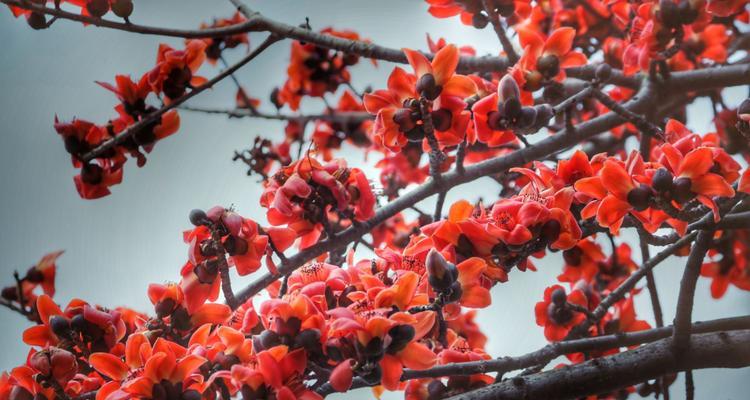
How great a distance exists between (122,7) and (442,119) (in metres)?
0.93

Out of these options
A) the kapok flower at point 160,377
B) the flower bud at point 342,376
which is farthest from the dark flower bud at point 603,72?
the kapok flower at point 160,377

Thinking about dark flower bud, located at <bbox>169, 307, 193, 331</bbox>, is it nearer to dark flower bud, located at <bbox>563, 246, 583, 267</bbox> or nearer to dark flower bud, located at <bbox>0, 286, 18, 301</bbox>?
dark flower bud, located at <bbox>0, 286, 18, 301</bbox>

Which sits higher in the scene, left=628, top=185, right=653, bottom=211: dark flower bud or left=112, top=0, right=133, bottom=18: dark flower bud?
left=112, top=0, right=133, bottom=18: dark flower bud

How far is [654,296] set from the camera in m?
2.08

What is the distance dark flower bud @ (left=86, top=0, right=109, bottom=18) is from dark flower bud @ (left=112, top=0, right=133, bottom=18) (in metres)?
0.02

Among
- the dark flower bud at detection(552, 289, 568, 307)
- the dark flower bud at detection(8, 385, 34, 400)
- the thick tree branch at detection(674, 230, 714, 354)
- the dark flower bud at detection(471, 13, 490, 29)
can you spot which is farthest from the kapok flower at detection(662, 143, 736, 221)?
the dark flower bud at detection(8, 385, 34, 400)

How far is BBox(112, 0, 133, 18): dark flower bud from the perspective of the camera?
1.83m

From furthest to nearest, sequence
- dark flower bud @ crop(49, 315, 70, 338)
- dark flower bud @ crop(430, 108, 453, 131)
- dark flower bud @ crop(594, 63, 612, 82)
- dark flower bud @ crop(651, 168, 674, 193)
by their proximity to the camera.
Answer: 1. dark flower bud @ crop(594, 63, 612, 82)
2. dark flower bud @ crop(430, 108, 453, 131)
3. dark flower bud @ crop(49, 315, 70, 338)
4. dark flower bud @ crop(651, 168, 674, 193)

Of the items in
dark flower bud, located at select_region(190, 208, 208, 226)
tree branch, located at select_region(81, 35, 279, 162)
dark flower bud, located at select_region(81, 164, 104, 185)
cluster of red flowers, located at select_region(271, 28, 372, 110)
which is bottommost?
dark flower bud, located at select_region(190, 208, 208, 226)

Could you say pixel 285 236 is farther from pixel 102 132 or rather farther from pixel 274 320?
pixel 102 132

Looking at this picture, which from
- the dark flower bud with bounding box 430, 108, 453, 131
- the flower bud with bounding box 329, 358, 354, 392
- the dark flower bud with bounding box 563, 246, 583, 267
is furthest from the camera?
the dark flower bud with bounding box 563, 246, 583, 267

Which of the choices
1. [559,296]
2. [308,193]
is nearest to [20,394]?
[308,193]

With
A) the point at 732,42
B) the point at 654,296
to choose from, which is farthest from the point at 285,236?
the point at 732,42

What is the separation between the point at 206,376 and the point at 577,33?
2331 millimetres
